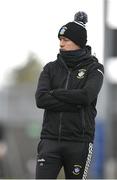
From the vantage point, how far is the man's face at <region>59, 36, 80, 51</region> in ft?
25.7

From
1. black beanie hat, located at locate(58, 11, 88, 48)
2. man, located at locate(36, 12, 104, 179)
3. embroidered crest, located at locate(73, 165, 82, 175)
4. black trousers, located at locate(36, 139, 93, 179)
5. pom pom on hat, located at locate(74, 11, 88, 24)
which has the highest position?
pom pom on hat, located at locate(74, 11, 88, 24)

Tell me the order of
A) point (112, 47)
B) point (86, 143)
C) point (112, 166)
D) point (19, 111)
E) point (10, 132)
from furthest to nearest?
point (19, 111) → point (10, 132) → point (112, 166) → point (112, 47) → point (86, 143)

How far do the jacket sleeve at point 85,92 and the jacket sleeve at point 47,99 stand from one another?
4cm

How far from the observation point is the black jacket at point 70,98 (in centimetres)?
766

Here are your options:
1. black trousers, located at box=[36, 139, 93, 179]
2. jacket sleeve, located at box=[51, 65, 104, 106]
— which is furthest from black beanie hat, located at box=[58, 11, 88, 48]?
Result: black trousers, located at box=[36, 139, 93, 179]

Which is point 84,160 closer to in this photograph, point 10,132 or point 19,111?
point 10,132

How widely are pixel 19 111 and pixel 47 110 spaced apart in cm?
2415

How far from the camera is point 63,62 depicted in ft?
25.8

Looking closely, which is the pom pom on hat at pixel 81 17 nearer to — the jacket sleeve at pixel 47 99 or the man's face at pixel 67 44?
the man's face at pixel 67 44

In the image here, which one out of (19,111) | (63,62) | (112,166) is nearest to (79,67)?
(63,62)

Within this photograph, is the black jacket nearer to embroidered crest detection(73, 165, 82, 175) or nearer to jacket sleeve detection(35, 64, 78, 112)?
jacket sleeve detection(35, 64, 78, 112)

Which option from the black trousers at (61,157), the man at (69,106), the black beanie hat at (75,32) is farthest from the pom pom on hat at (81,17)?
the black trousers at (61,157)

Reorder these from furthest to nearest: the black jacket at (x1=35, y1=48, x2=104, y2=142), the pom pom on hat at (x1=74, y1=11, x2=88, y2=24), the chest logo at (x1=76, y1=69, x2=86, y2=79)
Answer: the pom pom on hat at (x1=74, y1=11, x2=88, y2=24), the chest logo at (x1=76, y1=69, x2=86, y2=79), the black jacket at (x1=35, y1=48, x2=104, y2=142)

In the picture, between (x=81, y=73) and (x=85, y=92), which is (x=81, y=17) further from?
(x=85, y=92)
